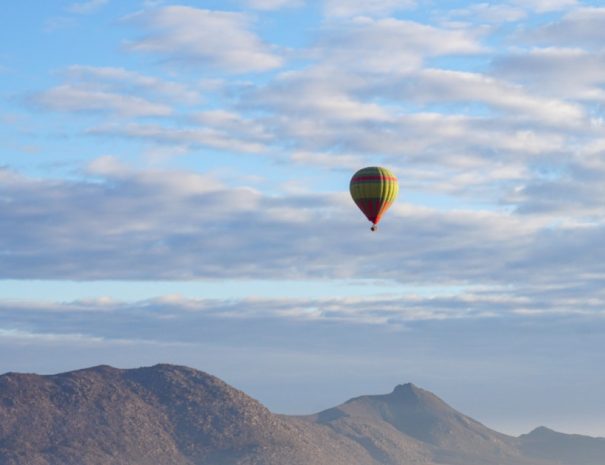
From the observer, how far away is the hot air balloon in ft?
477

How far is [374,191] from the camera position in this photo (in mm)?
145250

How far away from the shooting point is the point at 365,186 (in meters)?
146

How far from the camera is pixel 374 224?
474 feet

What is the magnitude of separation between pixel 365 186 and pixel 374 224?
481 cm

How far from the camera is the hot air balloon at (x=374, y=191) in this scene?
14538cm
